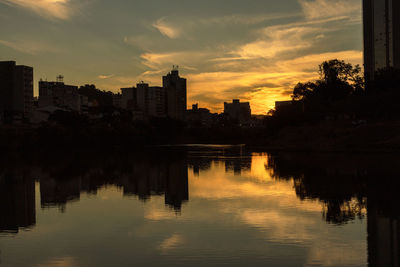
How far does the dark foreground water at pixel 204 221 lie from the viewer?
13.9m

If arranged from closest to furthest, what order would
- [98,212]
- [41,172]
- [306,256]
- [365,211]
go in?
[306,256]
[365,211]
[98,212]
[41,172]

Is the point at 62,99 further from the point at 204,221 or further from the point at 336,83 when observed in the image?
the point at 204,221

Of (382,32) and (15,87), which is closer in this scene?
(382,32)

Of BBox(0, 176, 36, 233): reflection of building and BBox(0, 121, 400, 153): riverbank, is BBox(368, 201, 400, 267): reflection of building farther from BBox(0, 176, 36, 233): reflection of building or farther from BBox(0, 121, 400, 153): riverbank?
BBox(0, 121, 400, 153): riverbank

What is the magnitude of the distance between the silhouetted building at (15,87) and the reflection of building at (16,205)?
9072cm

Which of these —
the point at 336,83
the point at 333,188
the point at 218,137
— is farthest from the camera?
the point at 218,137

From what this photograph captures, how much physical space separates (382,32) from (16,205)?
380ft

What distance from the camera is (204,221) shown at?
62.8ft

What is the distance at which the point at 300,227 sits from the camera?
17484 millimetres

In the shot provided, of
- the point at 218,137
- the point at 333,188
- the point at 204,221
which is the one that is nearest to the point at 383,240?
the point at 204,221

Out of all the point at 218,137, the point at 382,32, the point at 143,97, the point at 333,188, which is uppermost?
the point at 382,32

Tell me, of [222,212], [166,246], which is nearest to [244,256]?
[166,246]

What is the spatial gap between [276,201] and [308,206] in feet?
7.31

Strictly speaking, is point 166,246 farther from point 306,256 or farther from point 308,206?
point 308,206
